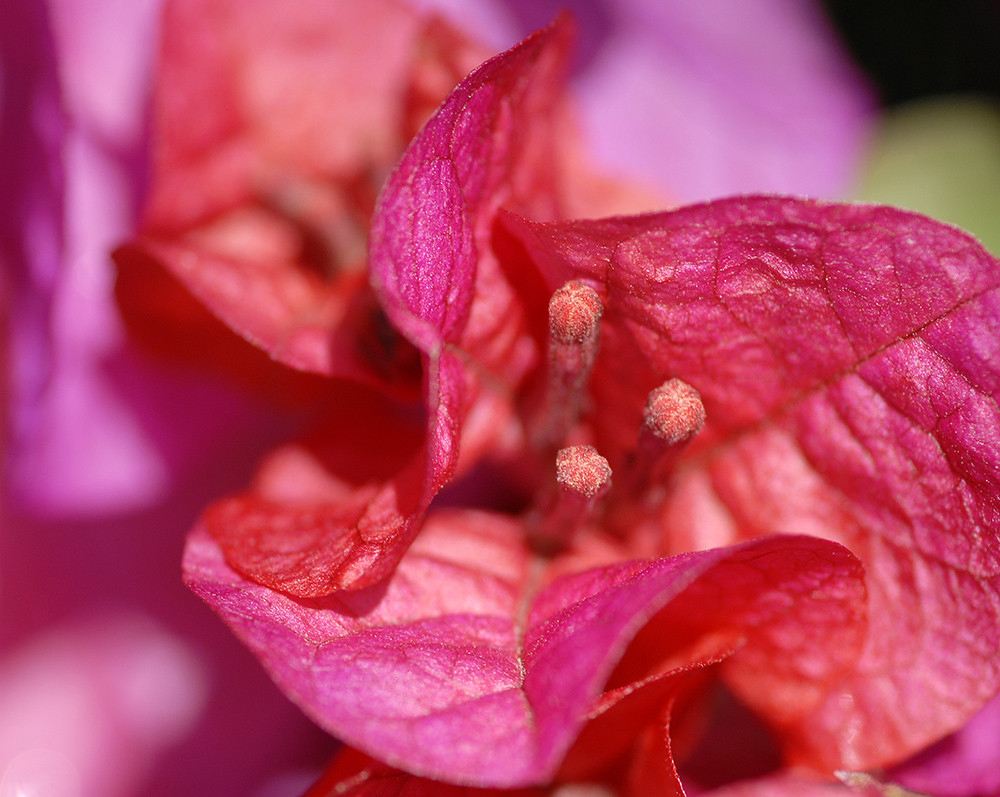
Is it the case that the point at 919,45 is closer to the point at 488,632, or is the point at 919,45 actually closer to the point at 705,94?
the point at 705,94

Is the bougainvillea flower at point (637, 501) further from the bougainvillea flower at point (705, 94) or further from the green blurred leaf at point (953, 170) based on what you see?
the green blurred leaf at point (953, 170)

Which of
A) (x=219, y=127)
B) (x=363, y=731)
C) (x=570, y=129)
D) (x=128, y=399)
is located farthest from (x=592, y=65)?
(x=363, y=731)

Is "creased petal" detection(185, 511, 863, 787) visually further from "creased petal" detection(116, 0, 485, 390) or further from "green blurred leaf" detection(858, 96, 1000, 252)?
"green blurred leaf" detection(858, 96, 1000, 252)

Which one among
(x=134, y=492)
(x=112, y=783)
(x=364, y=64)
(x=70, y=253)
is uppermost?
(x=364, y=64)

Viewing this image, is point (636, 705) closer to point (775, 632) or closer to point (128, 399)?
point (775, 632)

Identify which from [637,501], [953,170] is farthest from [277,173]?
[953,170]

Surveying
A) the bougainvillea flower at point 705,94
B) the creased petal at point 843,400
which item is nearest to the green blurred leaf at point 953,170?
the bougainvillea flower at point 705,94
